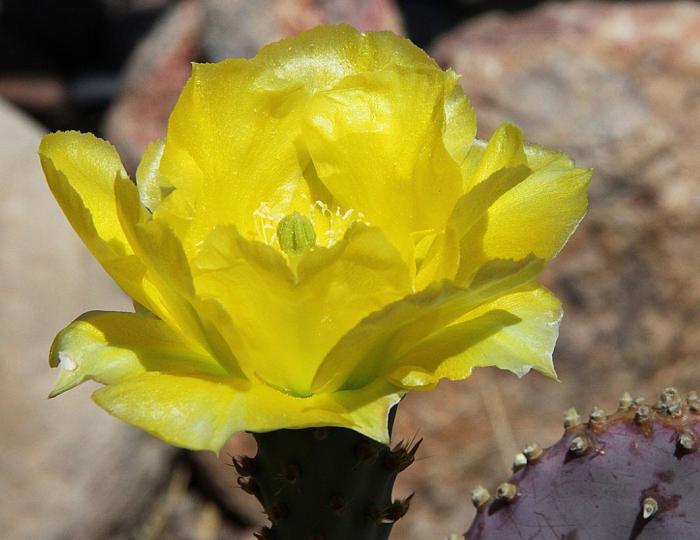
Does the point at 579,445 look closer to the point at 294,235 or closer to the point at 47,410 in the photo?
the point at 294,235

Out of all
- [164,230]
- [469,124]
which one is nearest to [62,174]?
[164,230]

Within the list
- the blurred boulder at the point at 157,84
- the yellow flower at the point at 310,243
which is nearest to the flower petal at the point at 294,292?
the yellow flower at the point at 310,243

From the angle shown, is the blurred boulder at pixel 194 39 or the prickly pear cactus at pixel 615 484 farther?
the blurred boulder at pixel 194 39

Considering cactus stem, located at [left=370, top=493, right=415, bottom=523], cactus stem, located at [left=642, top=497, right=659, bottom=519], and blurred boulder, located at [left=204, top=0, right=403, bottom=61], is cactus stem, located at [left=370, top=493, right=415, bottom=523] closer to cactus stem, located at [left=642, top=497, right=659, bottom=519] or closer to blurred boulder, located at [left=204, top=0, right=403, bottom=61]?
cactus stem, located at [left=642, top=497, right=659, bottom=519]

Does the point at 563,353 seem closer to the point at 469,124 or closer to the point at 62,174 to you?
the point at 469,124

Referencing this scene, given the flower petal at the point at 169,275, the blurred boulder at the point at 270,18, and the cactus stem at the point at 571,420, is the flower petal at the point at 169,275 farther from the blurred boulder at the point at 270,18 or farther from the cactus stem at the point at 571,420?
the blurred boulder at the point at 270,18

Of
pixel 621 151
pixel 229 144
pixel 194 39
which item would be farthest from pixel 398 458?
pixel 194 39
